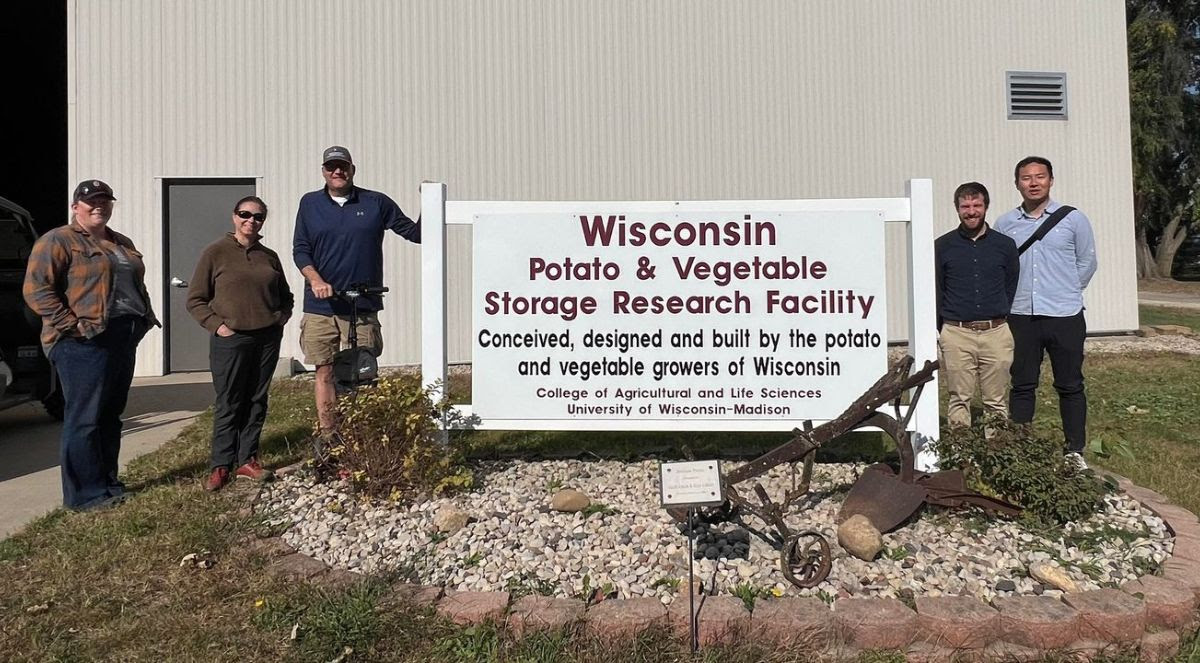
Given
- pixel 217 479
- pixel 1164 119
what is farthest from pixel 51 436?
pixel 1164 119

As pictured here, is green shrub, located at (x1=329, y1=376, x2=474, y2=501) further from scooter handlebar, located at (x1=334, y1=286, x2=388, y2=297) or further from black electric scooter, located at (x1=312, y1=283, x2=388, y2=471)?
scooter handlebar, located at (x1=334, y1=286, x2=388, y2=297)

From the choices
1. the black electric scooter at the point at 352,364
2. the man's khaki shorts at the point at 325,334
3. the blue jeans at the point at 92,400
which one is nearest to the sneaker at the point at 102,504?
the blue jeans at the point at 92,400

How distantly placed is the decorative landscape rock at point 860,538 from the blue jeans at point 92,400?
12.5ft

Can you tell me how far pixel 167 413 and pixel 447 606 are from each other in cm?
528

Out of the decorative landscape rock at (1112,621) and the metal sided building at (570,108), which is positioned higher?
the metal sided building at (570,108)

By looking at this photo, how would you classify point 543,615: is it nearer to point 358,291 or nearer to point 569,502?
point 569,502

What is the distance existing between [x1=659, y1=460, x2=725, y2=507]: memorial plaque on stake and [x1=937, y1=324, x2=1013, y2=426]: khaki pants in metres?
2.10

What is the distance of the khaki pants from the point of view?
160 inches

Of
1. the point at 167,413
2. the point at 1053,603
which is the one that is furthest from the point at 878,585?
the point at 167,413

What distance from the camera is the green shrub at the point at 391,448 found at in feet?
12.0

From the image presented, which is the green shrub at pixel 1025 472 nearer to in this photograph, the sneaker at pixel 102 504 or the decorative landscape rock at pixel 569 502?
the decorative landscape rock at pixel 569 502

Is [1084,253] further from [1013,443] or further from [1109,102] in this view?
[1109,102]

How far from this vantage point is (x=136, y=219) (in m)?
8.55

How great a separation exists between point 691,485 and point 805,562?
62 cm
